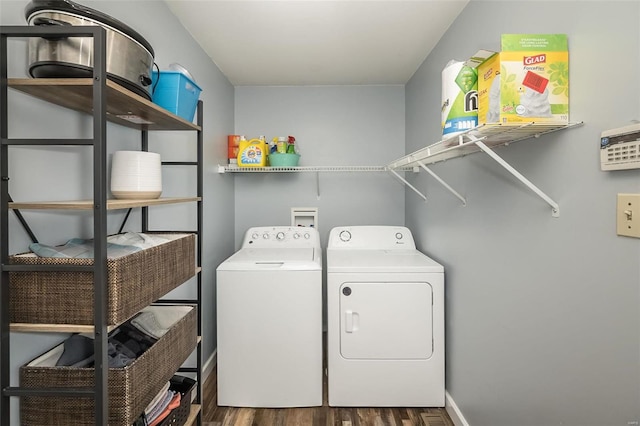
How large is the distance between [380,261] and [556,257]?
3.98 feet

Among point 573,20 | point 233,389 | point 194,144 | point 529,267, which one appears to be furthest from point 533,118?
point 233,389

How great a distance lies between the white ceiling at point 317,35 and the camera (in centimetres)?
190

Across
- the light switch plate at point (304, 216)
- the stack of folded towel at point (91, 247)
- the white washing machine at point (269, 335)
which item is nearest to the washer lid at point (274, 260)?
the white washing machine at point (269, 335)

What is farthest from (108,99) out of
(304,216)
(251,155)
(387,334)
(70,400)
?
(304,216)

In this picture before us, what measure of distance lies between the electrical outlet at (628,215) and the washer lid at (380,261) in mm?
1266

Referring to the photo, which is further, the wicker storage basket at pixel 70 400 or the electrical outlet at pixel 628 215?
the wicker storage basket at pixel 70 400

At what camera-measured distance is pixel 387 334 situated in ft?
7.07

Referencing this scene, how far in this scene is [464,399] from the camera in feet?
6.42

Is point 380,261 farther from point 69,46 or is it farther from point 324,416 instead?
point 69,46

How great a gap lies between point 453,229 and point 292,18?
4.93ft

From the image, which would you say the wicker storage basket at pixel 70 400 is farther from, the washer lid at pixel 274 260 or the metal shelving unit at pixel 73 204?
the washer lid at pixel 274 260

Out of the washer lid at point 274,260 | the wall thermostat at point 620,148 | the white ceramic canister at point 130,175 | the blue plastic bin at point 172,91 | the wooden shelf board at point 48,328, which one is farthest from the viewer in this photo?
the washer lid at point 274,260

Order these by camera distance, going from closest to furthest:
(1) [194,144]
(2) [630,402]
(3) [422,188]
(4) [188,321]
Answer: (2) [630,402], (4) [188,321], (1) [194,144], (3) [422,188]

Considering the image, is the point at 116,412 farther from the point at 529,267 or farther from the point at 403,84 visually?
the point at 403,84
